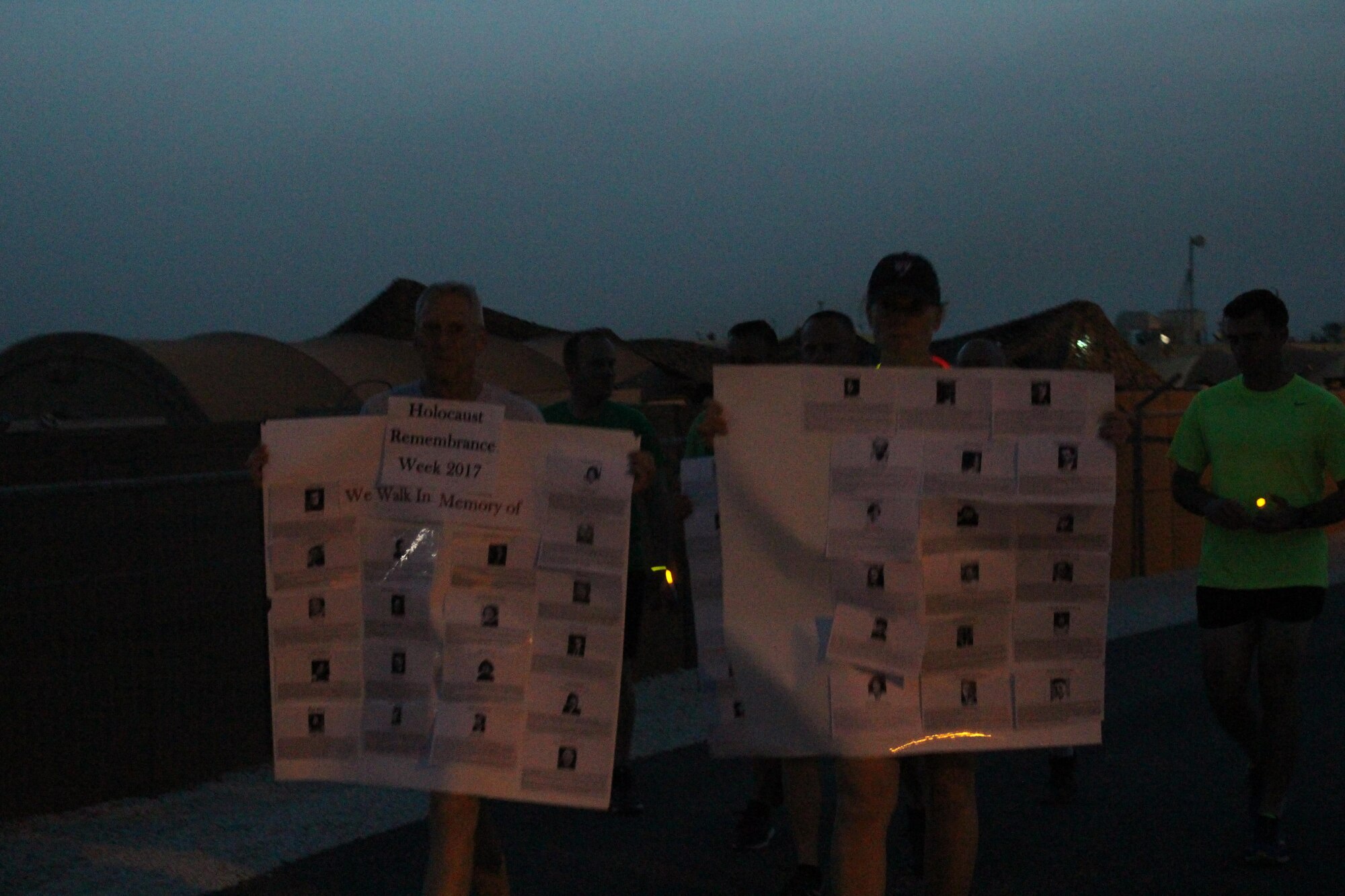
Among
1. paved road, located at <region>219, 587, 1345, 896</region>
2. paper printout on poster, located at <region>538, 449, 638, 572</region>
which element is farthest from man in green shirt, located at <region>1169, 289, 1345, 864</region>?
paper printout on poster, located at <region>538, 449, 638, 572</region>

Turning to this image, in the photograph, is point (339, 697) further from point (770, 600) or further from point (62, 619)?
point (62, 619)

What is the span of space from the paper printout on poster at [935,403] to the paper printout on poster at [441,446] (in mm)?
1114

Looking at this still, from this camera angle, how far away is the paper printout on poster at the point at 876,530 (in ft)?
14.3

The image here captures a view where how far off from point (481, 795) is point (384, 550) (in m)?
0.73

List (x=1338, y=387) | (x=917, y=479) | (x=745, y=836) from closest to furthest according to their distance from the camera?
(x=917, y=479)
(x=745, y=836)
(x=1338, y=387)

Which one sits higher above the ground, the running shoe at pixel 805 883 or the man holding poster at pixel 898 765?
the man holding poster at pixel 898 765

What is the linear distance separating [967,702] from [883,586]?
1.35ft

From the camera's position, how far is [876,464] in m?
4.39

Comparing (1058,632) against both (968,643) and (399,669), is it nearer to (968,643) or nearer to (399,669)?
(968,643)

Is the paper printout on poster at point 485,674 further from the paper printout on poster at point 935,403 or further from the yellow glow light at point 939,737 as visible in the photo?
the paper printout on poster at point 935,403

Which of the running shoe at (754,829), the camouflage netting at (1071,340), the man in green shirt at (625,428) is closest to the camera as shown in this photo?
the running shoe at (754,829)

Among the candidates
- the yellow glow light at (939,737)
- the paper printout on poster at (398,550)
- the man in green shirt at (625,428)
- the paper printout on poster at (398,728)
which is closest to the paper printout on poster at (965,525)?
the yellow glow light at (939,737)

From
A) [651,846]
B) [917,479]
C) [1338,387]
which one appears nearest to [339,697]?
[917,479]

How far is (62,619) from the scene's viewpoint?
7.15 metres
